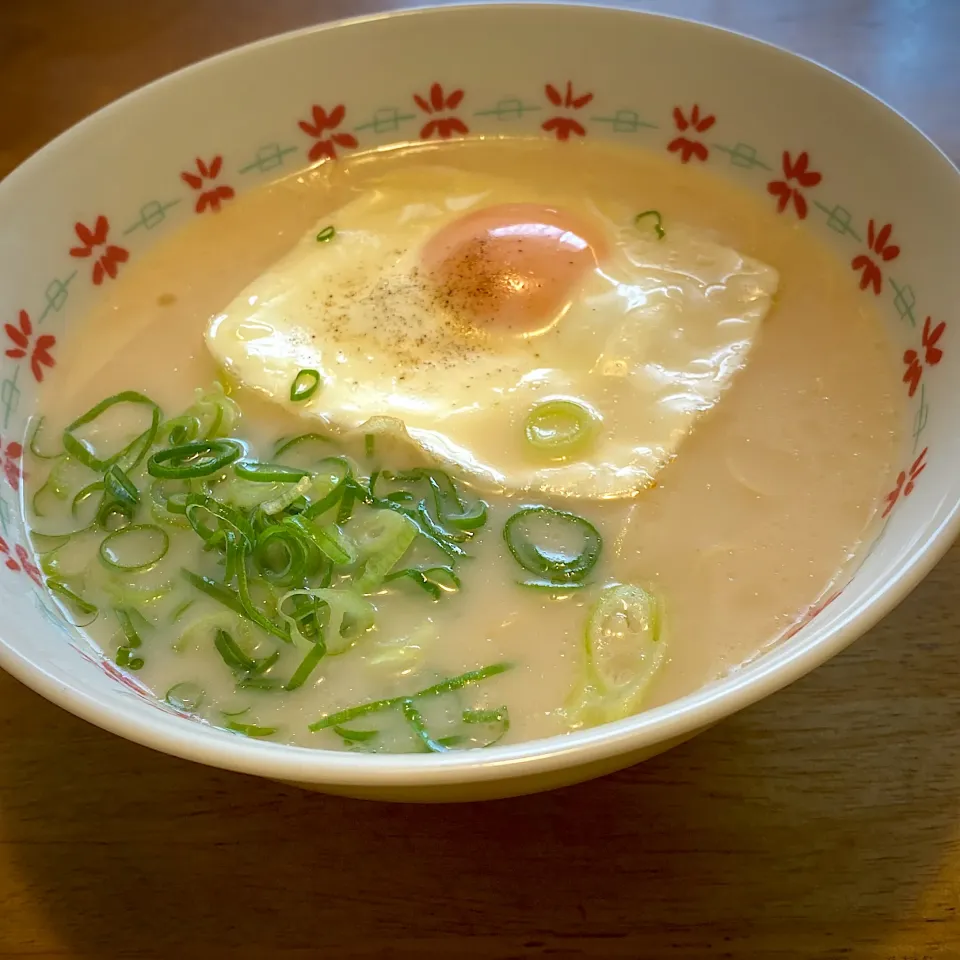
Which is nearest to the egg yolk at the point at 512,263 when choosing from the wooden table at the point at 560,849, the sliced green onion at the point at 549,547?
the sliced green onion at the point at 549,547

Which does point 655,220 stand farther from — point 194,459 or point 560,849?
point 560,849

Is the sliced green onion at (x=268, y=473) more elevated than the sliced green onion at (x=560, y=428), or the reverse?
the sliced green onion at (x=560, y=428)

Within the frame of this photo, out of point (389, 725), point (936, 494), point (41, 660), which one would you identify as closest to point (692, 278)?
point (936, 494)

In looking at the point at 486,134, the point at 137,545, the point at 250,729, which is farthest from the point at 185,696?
the point at 486,134

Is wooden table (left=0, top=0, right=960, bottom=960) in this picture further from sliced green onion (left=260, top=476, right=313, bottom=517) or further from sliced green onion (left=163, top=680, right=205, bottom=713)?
sliced green onion (left=260, top=476, right=313, bottom=517)

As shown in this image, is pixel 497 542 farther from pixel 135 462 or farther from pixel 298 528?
pixel 135 462

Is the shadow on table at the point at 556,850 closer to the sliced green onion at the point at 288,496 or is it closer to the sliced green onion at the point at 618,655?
the sliced green onion at the point at 618,655
